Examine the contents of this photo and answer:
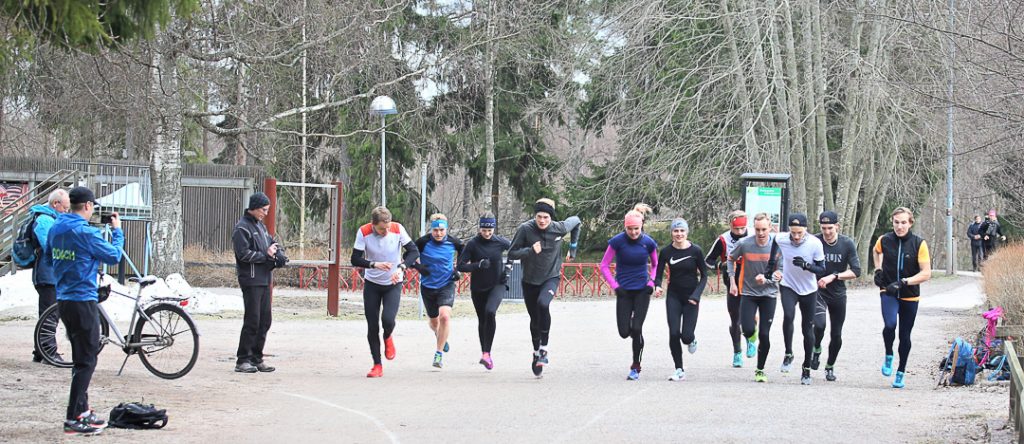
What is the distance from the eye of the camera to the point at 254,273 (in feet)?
41.0

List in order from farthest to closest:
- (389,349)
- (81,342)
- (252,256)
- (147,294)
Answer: (147,294) → (389,349) → (252,256) → (81,342)

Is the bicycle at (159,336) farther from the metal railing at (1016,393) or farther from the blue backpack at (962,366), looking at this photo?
the blue backpack at (962,366)

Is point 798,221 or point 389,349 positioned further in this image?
point 389,349

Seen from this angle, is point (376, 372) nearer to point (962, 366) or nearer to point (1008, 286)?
point (962, 366)

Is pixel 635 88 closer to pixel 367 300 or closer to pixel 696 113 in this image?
pixel 696 113

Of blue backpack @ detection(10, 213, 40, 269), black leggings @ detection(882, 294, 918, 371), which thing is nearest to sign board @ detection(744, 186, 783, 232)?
black leggings @ detection(882, 294, 918, 371)

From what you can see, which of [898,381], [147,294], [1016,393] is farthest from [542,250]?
[147,294]

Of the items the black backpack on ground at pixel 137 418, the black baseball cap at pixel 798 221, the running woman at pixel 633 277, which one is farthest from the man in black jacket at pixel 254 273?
the black baseball cap at pixel 798 221

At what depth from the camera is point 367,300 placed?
1278 centimetres

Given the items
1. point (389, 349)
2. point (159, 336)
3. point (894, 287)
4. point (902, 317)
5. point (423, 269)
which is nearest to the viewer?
point (159, 336)

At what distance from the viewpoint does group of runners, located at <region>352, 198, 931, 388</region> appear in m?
12.3

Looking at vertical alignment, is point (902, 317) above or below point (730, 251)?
below

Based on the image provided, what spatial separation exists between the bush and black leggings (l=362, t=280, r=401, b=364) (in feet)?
26.1

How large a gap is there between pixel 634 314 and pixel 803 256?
1847mm
